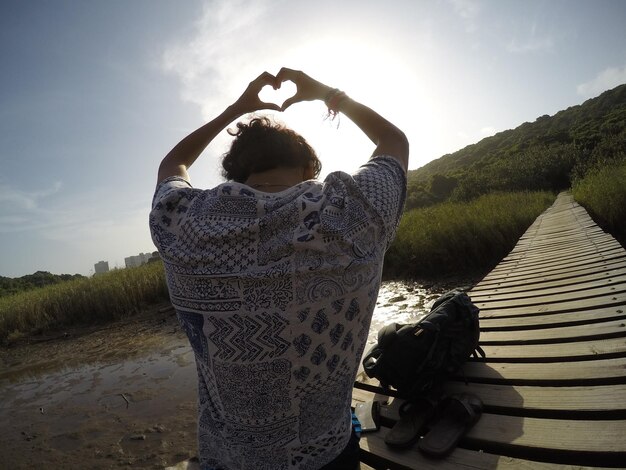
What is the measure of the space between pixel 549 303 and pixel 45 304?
9.08 metres

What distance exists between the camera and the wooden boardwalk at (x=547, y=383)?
1.20 metres

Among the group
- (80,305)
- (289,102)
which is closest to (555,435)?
(289,102)

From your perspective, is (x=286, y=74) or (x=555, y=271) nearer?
(x=286, y=74)

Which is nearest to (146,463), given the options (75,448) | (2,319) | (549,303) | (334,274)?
(75,448)

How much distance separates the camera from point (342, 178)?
916 millimetres

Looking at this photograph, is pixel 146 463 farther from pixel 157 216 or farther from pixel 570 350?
pixel 570 350

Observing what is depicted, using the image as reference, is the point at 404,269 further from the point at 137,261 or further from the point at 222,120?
the point at 137,261

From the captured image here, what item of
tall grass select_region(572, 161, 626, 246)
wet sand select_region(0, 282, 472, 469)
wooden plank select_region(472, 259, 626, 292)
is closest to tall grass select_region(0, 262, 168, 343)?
wet sand select_region(0, 282, 472, 469)

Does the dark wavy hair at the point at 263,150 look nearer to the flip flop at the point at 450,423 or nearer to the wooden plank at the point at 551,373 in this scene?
the flip flop at the point at 450,423

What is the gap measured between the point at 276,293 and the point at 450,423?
3.29ft

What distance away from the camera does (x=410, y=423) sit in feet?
4.86

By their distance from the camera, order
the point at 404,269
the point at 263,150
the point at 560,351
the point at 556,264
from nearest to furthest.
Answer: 1. the point at 263,150
2. the point at 560,351
3. the point at 556,264
4. the point at 404,269

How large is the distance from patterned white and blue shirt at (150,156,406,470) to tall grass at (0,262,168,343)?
7505mm

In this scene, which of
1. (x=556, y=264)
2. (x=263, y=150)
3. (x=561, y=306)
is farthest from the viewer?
(x=556, y=264)
